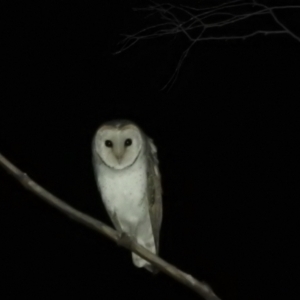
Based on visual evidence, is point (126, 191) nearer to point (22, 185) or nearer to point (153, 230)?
point (153, 230)

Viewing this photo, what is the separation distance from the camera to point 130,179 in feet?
8.26

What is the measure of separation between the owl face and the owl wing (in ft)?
0.56

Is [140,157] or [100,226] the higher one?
[140,157]

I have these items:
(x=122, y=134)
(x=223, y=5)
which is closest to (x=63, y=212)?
(x=122, y=134)

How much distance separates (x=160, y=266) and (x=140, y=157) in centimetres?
113

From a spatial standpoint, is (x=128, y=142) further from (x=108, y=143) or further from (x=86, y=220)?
(x=86, y=220)

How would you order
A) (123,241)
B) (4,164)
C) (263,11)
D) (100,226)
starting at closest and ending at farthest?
(4,164) < (100,226) < (123,241) < (263,11)

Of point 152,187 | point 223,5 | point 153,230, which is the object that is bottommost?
point 153,230

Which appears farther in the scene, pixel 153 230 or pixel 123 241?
pixel 153 230

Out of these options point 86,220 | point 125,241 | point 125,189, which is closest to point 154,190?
point 125,189

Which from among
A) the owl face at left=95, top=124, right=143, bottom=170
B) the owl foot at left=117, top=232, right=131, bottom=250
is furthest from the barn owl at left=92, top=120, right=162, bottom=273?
the owl foot at left=117, top=232, right=131, bottom=250

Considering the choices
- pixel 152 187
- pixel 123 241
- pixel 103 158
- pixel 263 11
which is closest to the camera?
pixel 123 241

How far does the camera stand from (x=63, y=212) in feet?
4.40

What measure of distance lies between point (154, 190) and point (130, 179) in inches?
6.7
